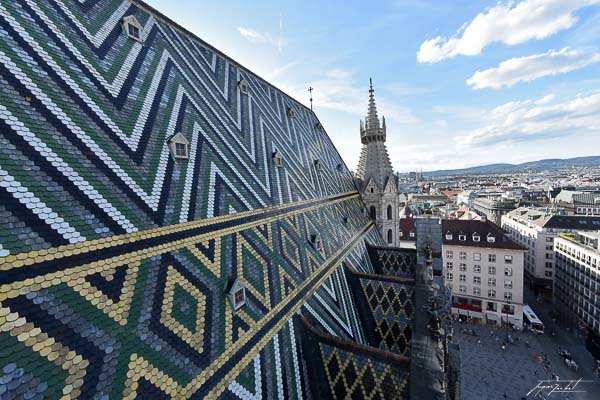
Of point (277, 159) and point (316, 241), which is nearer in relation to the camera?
point (316, 241)

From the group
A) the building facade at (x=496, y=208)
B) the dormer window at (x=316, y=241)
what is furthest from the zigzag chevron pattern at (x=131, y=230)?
the building facade at (x=496, y=208)

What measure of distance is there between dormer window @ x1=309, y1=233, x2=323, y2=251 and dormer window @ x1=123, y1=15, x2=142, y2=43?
33.3 ft

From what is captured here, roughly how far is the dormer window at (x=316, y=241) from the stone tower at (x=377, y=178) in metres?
15.0

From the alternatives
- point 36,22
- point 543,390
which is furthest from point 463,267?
point 36,22

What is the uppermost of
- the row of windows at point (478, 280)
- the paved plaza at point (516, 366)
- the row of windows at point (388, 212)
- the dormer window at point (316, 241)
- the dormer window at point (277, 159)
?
the dormer window at point (277, 159)

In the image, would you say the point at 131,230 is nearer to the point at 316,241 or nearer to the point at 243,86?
the point at 316,241

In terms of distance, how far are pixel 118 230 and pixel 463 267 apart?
43967mm

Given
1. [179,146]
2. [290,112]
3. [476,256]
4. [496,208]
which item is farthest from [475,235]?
[496,208]

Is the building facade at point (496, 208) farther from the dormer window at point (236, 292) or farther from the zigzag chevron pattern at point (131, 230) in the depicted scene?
the dormer window at point (236, 292)

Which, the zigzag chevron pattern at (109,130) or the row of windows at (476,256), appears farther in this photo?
the row of windows at (476,256)

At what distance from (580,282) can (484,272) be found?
37.1 ft

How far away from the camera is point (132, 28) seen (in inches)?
368

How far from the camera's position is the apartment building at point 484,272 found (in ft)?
119

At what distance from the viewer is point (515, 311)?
118 feet
